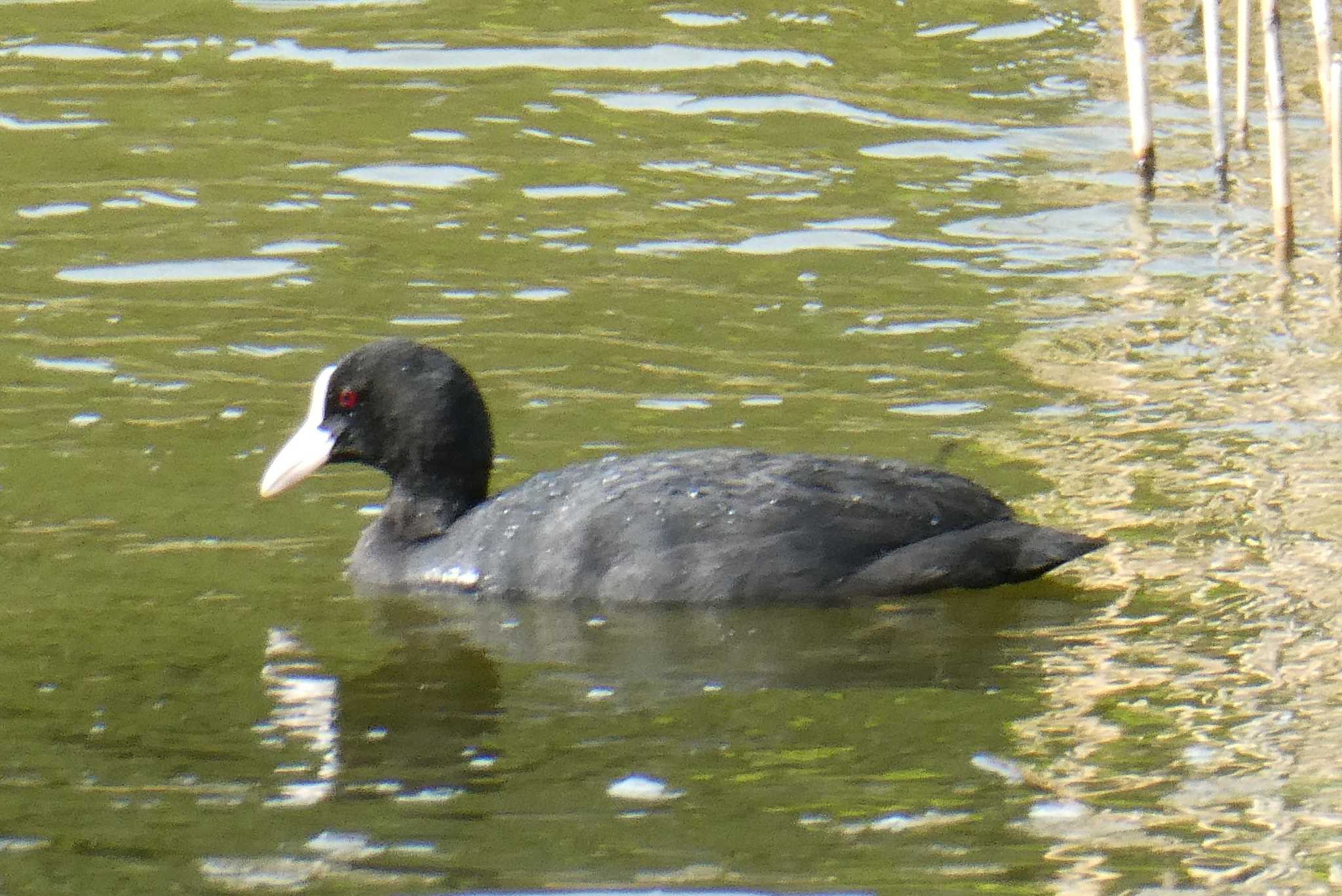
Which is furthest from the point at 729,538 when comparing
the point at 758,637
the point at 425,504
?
the point at 425,504

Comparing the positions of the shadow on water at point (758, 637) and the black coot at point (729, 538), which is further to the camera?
the black coot at point (729, 538)

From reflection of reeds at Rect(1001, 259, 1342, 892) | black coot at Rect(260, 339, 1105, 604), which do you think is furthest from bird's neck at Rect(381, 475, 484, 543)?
reflection of reeds at Rect(1001, 259, 1342, 892)

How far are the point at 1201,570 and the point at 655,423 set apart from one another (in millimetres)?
1954

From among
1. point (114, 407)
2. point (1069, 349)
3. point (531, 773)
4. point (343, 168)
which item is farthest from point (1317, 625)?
point (343, 168)

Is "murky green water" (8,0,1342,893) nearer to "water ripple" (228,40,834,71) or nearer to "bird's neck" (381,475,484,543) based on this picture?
"water ripple" (228,40,834,71)

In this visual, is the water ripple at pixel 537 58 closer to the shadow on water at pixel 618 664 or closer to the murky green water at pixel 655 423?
the murky green water at pixel 655 423

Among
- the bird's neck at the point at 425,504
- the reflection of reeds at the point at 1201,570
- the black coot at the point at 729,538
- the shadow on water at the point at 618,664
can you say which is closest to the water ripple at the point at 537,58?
the reflection of reeds at the point at 1201,570

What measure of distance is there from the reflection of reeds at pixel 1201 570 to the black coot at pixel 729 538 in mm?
370

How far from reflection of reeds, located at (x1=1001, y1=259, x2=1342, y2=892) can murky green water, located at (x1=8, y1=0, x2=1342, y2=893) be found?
18mm

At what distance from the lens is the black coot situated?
654 centimetres

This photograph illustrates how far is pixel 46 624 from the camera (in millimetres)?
6379

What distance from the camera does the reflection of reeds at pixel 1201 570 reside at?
5.02 metres

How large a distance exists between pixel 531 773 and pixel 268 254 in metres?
4.83

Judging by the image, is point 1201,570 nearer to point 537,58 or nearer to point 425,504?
point 425,504
